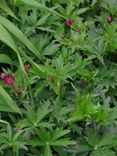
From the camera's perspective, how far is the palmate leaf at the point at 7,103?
1.59 metres

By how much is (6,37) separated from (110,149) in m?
0.60

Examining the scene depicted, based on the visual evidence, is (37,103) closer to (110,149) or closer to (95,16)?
(110,149)

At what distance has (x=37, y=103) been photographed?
→ 1.73m

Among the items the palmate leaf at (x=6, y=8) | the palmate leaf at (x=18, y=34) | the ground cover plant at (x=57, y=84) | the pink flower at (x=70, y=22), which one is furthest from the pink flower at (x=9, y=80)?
the pink flower at (x=70, y=22)

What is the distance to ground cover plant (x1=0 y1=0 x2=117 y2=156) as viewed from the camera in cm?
162

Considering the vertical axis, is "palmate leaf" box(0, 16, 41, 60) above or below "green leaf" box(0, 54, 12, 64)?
above

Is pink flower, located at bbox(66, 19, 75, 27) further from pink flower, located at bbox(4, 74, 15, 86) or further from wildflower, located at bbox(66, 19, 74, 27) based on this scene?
pink flower, located at bbox(4, 74, 15, 86)

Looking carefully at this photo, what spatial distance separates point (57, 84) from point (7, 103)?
8.8 inches

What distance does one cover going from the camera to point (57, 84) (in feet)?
5.63

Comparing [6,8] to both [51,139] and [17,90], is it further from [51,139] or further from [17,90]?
[51,139]

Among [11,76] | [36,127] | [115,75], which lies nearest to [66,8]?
[115,75]

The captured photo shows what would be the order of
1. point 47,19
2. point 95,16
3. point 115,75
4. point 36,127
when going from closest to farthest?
point 36,127 → point 115,75 → point 47,19 → point 95,16

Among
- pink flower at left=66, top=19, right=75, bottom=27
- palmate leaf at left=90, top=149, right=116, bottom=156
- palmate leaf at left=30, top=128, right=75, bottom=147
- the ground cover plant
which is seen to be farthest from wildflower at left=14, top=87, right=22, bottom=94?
pink flower at left=66, top=19, right=75, bottom=27

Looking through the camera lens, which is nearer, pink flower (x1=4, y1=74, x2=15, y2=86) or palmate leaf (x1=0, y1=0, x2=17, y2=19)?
pink flower (x1=4, y1=74, x2=15, y2=86)
